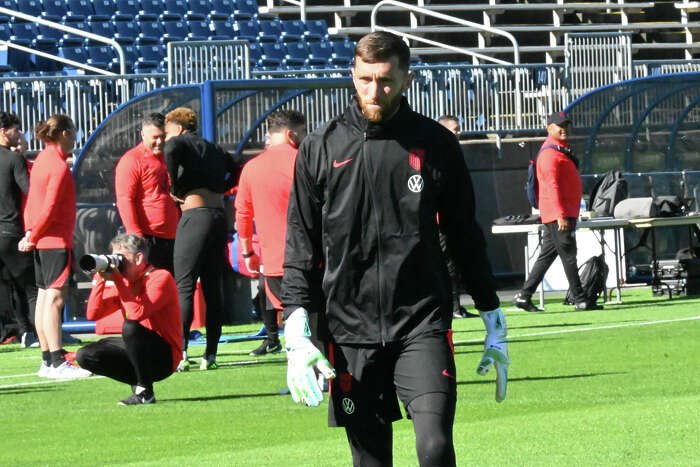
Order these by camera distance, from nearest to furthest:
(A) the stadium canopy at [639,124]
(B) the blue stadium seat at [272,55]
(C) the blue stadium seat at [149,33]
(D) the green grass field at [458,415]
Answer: (D) the green grass field at [458,415] → (A) the stadium canopy at [639,124] → (C) the blue stadium seat at [149,33] → (B) the blue stadium seat at [272,55]

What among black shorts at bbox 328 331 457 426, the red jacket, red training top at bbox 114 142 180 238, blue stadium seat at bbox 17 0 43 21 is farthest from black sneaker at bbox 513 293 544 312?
blue stadium seat at bbox 17 0 43 21

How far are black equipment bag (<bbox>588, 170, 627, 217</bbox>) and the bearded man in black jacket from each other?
13941mm

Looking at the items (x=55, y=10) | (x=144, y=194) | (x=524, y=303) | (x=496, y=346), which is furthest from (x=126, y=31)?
(x=496, y=346)

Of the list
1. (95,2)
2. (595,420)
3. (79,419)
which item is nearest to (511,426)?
(595,420)

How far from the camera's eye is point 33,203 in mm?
11031

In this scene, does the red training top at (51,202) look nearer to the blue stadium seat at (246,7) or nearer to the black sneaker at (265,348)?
the black sneaker at (265,348)

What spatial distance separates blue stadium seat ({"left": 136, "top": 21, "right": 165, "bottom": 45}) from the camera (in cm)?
2694

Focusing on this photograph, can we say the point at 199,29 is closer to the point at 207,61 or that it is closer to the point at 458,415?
the point at 207,61

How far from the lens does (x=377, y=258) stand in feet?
14.6

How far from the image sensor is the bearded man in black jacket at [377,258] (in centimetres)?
443

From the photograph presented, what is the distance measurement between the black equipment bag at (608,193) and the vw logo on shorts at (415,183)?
1400 cm

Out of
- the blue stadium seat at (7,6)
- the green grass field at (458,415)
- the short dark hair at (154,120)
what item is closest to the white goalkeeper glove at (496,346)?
the green grass field at (458,415)

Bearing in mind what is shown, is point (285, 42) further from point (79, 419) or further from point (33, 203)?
point (79, 419)

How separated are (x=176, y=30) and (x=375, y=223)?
23.8m
